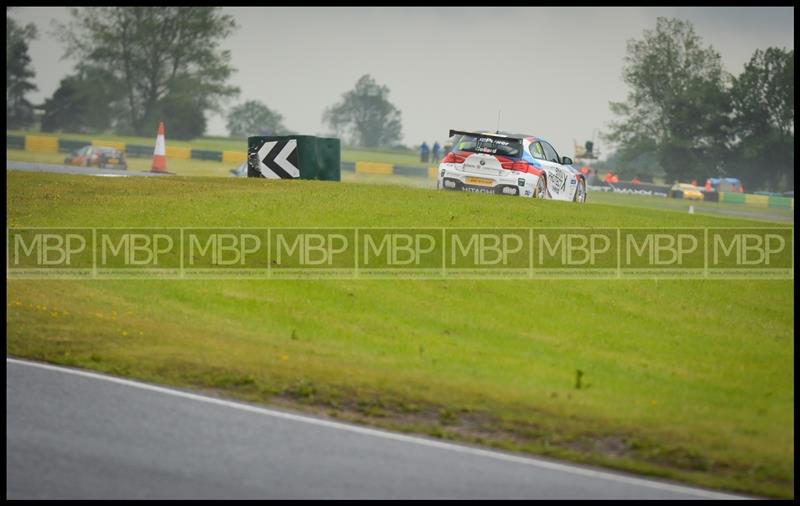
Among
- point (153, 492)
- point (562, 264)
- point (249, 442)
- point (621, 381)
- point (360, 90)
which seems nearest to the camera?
point (153, 492)

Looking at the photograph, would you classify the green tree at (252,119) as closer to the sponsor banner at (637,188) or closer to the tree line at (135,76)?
the tree line at (135,76)

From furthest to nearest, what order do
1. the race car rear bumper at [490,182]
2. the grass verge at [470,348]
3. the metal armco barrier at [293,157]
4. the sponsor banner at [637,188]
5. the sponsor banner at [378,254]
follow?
1. the sponsor banner at [637,188]
2. the race car rear bumper at [490,182]
3. the metal armco barrier at [293,157]
4. the sponsor banner at [378,254]
5. the grass verge at [470,348]

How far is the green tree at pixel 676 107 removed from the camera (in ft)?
233

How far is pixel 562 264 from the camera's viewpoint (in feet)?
57.8

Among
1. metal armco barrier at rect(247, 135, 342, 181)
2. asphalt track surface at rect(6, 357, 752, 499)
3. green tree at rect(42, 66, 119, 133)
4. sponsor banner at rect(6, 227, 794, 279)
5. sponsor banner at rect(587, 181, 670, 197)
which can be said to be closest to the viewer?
asphalt track surface at rect(6, 357, 752, 499)

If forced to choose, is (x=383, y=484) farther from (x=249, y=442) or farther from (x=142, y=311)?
(x=142, y=311)

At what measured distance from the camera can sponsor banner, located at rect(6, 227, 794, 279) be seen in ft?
55.4

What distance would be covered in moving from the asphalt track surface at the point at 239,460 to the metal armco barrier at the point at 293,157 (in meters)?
13.7

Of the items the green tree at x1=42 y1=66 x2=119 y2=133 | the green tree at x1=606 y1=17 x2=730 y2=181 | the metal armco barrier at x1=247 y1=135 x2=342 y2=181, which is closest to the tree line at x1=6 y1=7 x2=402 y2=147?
the green tree at x1=42 y1=66 x2=119 y2=133

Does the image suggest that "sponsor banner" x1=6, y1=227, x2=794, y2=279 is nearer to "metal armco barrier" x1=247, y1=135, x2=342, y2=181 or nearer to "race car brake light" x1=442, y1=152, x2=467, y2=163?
"metal armco barrier" x1=247, y1=135, x2=342, y2=181

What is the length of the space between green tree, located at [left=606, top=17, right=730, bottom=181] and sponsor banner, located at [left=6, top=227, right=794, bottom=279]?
5329 centimetres

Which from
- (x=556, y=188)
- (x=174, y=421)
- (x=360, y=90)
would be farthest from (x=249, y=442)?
(x=360, y=90)

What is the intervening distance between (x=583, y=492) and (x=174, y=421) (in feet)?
11.3

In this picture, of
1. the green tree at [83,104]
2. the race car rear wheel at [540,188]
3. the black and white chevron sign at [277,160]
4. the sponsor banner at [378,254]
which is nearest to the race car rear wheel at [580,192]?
the race car rear wheel at [540,188]
